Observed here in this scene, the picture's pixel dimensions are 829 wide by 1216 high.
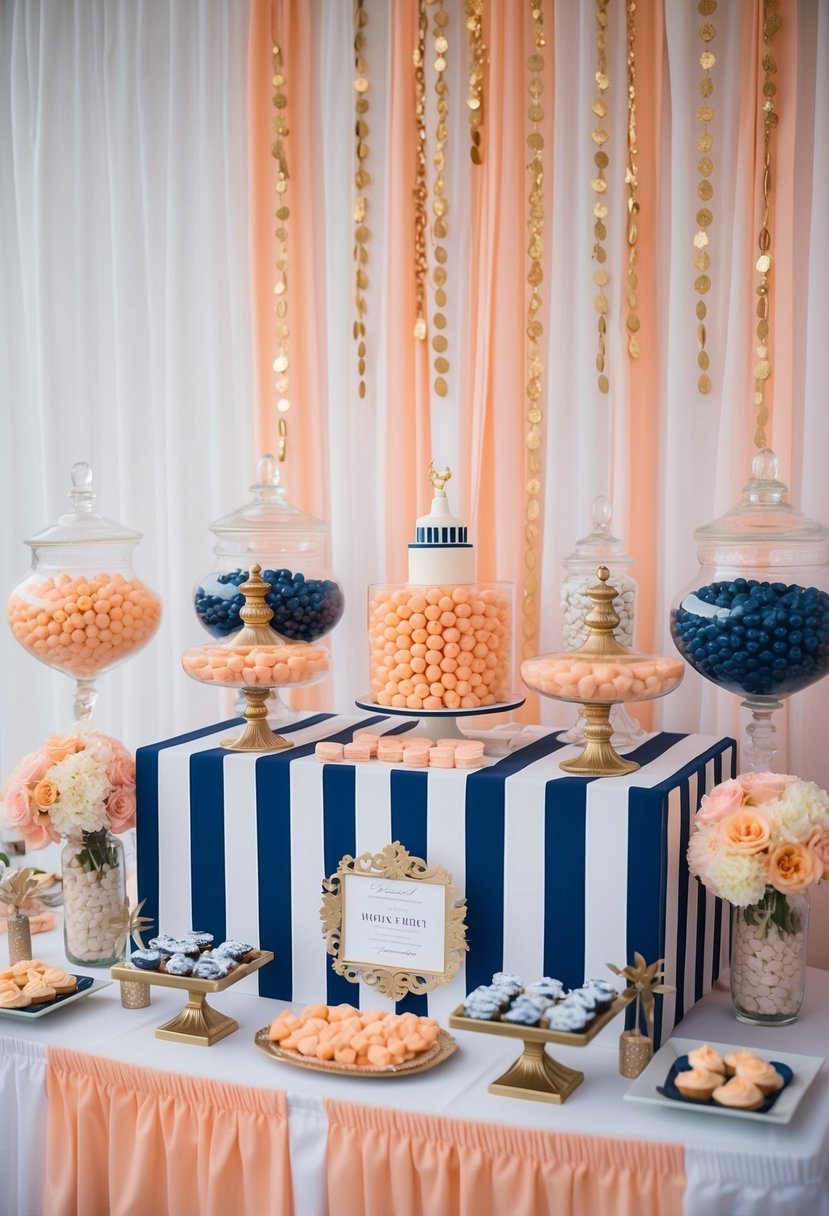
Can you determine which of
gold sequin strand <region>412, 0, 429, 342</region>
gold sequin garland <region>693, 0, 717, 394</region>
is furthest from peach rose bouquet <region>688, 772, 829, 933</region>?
gold sequin strand <region>412, 0, 429, 342</region>

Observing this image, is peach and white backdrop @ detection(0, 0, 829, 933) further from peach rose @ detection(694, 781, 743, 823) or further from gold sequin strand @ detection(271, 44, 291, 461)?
peach rose @ detection(694, 781, 743, 823)

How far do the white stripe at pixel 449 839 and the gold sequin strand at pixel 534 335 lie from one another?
2.13ft

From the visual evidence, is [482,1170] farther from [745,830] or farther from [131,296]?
[131,296]

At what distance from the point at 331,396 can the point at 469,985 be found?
1.24 metres

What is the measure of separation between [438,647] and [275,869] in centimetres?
41

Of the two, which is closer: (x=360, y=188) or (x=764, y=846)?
(x=764, y=846)

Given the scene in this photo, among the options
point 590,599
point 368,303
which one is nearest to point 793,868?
point 590,599

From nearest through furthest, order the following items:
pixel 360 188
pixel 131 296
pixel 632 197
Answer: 1. pixel 632 197
2. pixel 360 188
3. pixel 131 296

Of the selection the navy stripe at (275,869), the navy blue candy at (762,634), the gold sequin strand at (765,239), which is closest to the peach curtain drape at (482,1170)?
the navy stripe at (275,869)

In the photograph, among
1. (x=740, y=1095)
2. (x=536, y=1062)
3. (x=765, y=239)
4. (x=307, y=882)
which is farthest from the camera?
(x=765, y=239)

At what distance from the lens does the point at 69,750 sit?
199cm

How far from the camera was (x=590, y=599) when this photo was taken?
1.94 m

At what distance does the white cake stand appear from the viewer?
1.83 meters

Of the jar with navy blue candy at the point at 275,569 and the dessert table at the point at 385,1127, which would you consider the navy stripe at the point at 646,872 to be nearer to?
the dessert table at the point at 385,1127
